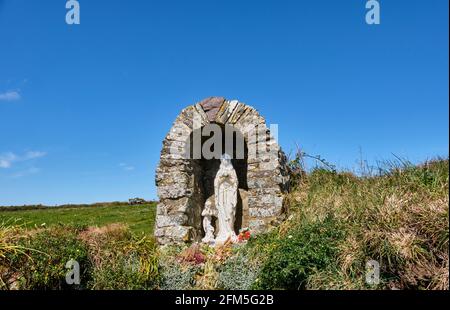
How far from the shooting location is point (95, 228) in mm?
8492

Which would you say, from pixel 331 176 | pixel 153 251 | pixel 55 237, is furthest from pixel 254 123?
pixel 55 237

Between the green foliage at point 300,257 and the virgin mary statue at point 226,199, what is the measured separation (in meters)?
2.05

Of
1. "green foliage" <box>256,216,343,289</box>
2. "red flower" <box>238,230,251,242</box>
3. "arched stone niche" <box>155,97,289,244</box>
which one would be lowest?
"green foliage" <box>256,216,343,289</box>

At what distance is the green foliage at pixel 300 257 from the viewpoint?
20.1 ft

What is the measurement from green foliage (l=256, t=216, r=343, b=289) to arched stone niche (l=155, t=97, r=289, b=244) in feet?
4.63

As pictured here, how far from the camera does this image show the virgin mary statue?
895 centimetres
